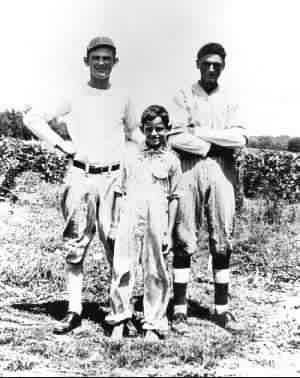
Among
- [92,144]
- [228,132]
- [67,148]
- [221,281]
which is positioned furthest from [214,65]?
[221,281]

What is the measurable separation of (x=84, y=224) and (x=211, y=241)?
1137 mm

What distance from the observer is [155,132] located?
4.88 metres

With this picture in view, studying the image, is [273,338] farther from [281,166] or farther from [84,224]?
[281,166]

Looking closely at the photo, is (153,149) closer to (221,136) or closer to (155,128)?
(155,128)

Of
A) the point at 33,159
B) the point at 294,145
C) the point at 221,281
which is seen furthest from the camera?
the point at 294,145

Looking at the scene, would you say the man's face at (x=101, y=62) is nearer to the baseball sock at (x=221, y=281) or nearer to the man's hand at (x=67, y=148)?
the man's hand at (x=67, y=148)

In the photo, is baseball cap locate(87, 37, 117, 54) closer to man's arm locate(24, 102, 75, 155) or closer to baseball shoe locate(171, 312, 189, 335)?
man's arm locate(24, 102, 75, 155)

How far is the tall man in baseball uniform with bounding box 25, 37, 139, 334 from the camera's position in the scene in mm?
5055

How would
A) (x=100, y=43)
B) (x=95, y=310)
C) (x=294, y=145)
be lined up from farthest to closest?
(x=294, y=145) < (x=95, y=310) < (x=100, y=43)

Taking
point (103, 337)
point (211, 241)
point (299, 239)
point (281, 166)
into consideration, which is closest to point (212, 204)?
point (211, 241)

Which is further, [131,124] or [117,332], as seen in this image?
[131,124]

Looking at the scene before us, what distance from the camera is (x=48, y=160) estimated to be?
16000 millimetres

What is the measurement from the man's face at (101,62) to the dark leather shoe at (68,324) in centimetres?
209

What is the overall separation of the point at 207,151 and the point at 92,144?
3.30 feet
